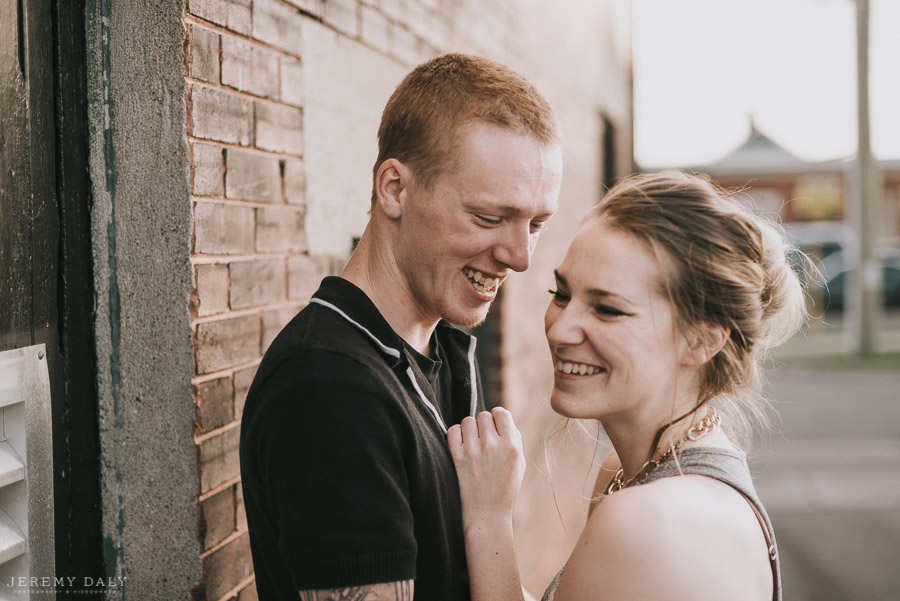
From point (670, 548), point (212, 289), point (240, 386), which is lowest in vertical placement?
point (670, 548)

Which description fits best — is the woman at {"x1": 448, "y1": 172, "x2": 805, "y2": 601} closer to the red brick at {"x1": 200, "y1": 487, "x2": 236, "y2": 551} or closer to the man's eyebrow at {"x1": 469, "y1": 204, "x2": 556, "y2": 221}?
the man's eyebrow at {"x1": 469, "y1": 204, "x2": 556, "y2": 221}

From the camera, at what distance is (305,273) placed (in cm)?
258

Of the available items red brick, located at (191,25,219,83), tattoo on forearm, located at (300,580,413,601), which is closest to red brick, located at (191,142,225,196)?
red brick, located at (191,25,219,83)

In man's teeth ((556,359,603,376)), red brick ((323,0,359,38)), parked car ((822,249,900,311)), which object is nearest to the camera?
man's teeth ((556,359,603,376))

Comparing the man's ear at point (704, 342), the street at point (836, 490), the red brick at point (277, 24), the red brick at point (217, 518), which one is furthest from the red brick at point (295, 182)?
the street at point (836, 490)

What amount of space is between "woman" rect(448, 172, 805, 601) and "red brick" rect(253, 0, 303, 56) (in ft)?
3.56

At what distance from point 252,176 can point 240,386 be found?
587mm

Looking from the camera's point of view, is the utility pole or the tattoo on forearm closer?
the tattoo on forearm

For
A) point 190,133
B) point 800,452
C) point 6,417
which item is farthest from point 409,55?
point 800,452

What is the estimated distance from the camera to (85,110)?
1877 mm

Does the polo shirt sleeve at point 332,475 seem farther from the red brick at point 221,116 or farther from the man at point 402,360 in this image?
the red brick at point 221,116


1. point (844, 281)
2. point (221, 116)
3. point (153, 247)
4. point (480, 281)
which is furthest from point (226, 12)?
point (844, 281)

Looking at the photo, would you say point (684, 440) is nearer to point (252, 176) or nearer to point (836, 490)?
point (252, 176)

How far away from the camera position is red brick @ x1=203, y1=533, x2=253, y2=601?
208 cm
